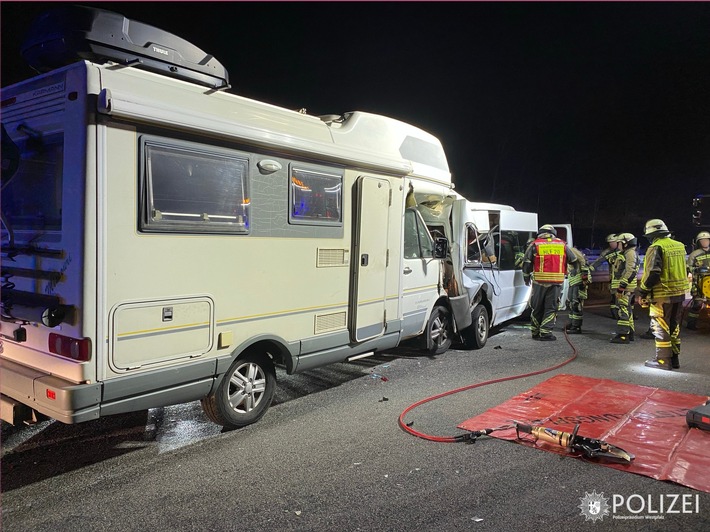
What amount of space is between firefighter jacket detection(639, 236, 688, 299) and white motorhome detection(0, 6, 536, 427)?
426cm

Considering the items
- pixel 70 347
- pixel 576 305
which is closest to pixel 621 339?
pixel 576 305

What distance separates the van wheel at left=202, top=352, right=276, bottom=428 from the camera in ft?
14.3

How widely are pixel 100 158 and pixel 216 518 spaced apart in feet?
7.99

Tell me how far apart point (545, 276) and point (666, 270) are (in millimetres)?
2180

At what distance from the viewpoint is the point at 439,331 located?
7.57 m

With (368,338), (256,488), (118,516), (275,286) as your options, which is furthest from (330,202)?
(118,516)

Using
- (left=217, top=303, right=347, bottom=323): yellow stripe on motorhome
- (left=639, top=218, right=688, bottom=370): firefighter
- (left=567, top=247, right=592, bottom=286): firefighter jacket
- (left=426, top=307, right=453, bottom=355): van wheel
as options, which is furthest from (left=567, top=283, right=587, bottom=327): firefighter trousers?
(left=217, top=303, right=347, bottom=323): yellow stripe on motorhome

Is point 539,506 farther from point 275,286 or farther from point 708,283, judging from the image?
point 708,283

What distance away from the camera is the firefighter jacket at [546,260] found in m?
8.79

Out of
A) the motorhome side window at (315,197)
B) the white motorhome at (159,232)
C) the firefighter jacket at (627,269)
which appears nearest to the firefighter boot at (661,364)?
the firefighter jacket at (627,269)

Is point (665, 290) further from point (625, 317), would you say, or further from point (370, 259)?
point (370, 259)

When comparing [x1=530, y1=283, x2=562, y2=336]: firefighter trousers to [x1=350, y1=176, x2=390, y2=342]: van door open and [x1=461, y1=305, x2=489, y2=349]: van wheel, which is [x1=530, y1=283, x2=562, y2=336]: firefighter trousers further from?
[x1=350, y1=176, x2=390, y2=342]: van door open

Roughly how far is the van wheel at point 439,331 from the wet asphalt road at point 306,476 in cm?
166

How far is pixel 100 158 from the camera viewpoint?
3.41 metres
